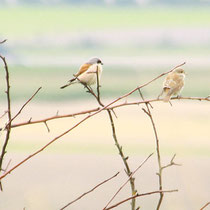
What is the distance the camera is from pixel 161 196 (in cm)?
107

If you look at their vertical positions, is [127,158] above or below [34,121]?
below

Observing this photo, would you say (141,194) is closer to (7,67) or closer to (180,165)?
(180,165)

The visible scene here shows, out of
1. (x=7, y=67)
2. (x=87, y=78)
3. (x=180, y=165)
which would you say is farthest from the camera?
(x=87, y=78)

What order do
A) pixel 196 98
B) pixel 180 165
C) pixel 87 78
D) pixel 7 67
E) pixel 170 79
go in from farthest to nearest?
pixel 170 79 → pixel 87 78 → pixel 196 98 → pixel 180 165 → pixel 7 67

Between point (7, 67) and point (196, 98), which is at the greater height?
point (7, 67)

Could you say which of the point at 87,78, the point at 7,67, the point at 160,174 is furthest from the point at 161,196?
the point at 87,78

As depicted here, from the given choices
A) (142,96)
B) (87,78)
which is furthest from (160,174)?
(87,78)

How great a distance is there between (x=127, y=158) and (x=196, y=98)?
10.5 inches

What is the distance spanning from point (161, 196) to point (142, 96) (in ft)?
0.73

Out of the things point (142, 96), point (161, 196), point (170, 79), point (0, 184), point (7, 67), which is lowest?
point (170, 79)

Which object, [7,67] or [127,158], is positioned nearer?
[7,67]

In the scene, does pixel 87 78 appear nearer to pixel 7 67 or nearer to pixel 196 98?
pixel 196 98

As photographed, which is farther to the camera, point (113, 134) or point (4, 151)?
point (113, 134)

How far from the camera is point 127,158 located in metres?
1.05
